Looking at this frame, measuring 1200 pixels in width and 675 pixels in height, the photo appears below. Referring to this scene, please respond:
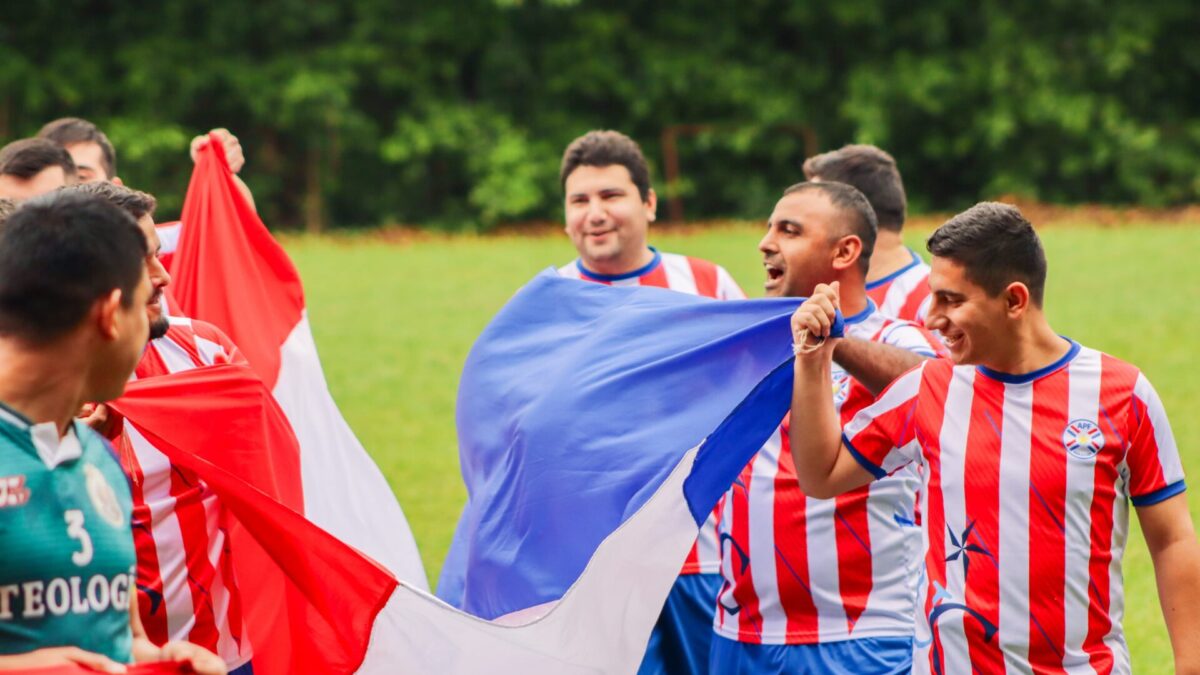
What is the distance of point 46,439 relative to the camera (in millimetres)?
2912

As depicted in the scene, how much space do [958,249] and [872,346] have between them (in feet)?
1.82

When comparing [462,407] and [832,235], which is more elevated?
[832,235]

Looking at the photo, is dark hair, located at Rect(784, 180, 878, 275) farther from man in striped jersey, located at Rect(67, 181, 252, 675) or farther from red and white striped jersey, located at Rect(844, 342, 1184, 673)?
man in striped jersey, located at Rect(67, 181, 252, 675)

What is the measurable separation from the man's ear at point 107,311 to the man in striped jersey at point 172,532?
1257 mm

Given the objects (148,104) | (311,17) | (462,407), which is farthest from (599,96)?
(462,407)

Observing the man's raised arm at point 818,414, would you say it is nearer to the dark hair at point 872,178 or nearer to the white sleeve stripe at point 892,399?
the white sleeve stripe at point 892,399

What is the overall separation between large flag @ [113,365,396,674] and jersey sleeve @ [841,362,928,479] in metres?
1.39

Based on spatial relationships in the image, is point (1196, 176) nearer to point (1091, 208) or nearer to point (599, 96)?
point (1091, 208)

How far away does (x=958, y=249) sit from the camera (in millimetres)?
4082

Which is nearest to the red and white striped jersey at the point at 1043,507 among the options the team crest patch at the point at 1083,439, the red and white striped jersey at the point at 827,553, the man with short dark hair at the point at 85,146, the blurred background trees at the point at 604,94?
the team crest patch at the point at 1083,439

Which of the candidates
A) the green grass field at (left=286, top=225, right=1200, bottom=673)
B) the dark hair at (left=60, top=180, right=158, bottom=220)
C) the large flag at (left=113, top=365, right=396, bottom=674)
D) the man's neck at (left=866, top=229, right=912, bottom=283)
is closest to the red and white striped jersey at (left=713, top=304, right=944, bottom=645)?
the man's neck at (left=866, top=229, right=912, bottom=283)

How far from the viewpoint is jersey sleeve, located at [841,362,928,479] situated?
4234mm

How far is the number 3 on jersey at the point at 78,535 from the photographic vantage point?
290cm

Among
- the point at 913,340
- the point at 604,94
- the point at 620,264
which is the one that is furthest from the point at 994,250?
the point at 604,94
